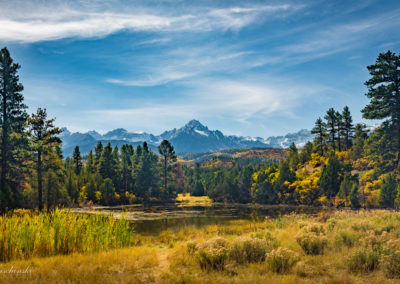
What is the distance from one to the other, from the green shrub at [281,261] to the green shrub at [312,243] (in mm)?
1976

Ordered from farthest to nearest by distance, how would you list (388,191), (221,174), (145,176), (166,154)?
(221,174) < (166,154) < (145,176) < (388,191)

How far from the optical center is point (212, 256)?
10156 millimetres

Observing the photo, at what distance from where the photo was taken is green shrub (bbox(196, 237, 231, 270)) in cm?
1011

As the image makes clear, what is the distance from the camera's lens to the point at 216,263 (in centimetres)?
1020

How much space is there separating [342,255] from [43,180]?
143 feet

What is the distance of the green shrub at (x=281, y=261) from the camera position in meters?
9.58

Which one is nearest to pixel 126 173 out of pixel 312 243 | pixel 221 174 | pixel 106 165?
pixel 106 165

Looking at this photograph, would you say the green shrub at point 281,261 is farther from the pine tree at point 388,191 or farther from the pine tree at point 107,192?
the pine tree at point 107,192

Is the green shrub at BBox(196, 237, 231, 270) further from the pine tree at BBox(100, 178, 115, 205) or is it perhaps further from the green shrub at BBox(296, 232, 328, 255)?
the pine tree at BBox(100, 178, 115, 205)

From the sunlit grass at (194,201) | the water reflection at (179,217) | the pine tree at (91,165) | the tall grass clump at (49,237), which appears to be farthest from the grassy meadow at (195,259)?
the pine tree at (91,165)

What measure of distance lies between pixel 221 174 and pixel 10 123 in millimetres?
86103

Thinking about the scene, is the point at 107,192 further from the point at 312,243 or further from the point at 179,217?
the point at 312,243

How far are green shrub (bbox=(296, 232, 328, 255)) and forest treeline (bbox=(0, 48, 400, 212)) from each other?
43.4 ft

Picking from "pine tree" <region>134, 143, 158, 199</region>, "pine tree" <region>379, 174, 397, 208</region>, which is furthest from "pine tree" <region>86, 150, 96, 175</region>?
"pine tree" <region>379, 174, 397, 208</region>
